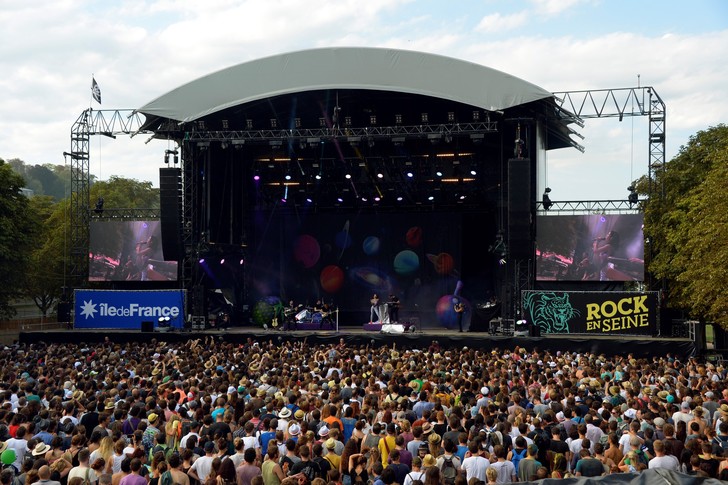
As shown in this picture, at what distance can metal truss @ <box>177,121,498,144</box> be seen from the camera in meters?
28.5

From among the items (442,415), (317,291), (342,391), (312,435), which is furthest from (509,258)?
(312,435)

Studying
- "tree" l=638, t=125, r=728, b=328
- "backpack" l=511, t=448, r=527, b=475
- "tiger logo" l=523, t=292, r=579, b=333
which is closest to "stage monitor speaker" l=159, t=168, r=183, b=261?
"tiger logo" l=523, t=292, r=579, b=333

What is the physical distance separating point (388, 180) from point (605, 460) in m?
26.1

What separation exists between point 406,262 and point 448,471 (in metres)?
28.9

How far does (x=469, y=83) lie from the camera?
93.6ft

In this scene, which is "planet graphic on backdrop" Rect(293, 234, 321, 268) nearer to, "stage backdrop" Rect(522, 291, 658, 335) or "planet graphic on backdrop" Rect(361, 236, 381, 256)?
"planet graphic on backdrop" Rect(361, 236, 381, 256)

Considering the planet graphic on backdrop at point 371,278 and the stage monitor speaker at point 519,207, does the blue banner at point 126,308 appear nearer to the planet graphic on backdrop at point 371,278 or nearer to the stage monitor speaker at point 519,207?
the planet graphic on backdrop at point 371,278

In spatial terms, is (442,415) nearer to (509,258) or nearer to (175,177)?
(509,258)

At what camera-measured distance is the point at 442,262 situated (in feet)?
120

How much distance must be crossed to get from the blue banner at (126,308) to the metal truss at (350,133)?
647cm

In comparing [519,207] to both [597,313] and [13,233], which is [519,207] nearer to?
[597,313]

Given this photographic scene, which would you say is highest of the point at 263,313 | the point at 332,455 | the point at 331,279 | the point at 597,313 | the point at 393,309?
the point at 331,279

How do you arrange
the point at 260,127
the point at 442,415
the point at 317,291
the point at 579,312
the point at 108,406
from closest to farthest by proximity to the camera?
1. the point at 442,415
2. the point at 108,406
3. the point at 579,312
4. the point at 260,127
5. the point at 317,291

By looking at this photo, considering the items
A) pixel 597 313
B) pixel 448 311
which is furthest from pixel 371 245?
pixel 597 313
